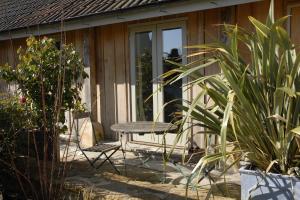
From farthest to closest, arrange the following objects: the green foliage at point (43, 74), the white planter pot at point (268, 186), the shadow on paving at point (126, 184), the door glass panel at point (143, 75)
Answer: the door glass panel at point (143, 75) < the green foliage at point (43, 74) < the shadow on paving at point (126, 184) < the white planter pot at point (268, 186)

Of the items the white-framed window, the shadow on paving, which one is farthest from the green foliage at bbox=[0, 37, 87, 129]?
the white-framed window

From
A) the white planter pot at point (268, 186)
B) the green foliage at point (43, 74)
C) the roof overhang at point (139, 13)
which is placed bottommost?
the white planter pot at point (268, 186)

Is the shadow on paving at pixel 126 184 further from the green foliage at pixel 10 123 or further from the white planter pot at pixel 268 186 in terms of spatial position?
the white planter pot at pixel 268 186

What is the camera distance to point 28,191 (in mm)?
4996

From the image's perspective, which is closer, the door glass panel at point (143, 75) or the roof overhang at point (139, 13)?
the roof overhang at point (139, 13)

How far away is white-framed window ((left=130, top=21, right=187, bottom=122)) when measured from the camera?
7.20 m

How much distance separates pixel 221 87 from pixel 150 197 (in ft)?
6.15

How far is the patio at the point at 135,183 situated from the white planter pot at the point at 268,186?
4.37 ft

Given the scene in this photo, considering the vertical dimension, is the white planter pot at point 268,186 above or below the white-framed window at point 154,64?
below

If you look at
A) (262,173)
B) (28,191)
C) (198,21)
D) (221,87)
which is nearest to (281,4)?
(198,21)

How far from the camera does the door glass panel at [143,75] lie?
25.1 feet

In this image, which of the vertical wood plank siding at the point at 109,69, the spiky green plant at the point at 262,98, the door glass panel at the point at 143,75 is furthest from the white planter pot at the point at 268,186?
the door glass panel at the point at 143,75

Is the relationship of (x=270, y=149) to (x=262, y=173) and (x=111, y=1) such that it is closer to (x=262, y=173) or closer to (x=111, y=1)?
(x=262, y=173)

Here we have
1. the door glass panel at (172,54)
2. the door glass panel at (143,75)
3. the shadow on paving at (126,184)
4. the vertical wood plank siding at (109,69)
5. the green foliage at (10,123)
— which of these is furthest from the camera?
the vertical wood plank siding at (109,69)
